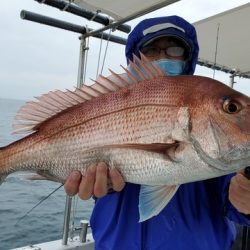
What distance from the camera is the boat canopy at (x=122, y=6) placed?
10.1 feet

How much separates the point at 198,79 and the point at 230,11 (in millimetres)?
2782

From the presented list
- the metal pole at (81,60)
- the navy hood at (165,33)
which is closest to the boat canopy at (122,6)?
the metal pole at (81,60)

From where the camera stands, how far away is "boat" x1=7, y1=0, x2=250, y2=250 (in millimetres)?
3123

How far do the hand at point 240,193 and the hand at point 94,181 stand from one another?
478mm

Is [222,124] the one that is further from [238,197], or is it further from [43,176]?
[43,176]

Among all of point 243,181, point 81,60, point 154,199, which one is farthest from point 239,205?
point 81,60

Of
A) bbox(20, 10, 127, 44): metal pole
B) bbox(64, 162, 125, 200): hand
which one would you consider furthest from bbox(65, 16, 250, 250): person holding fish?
bbox(20, 10, 127, 44): metal pole

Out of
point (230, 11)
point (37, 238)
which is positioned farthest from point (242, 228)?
point (37, 238)

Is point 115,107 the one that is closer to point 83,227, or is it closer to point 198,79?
point 198,79

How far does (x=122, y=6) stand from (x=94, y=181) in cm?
183

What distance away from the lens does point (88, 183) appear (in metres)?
1.79

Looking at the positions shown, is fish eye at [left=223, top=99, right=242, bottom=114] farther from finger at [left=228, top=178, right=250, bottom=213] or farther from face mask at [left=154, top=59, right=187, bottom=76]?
face mask at [left=154, top=59, right=187, bottom=76]

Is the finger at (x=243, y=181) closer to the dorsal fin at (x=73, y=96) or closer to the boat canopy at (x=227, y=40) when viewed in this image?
the dorsal fin at (x=73, y=96)

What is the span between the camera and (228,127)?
1.55 meters
